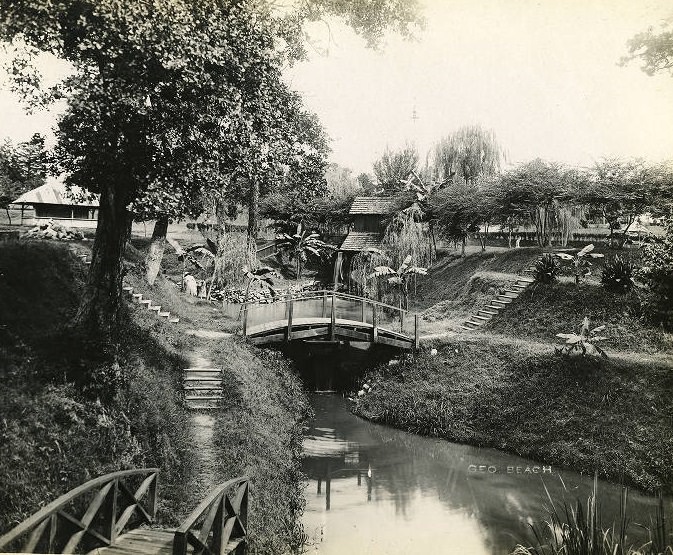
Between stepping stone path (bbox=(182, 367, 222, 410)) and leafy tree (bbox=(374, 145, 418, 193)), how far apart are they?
152 inches

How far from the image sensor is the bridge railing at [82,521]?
3.29m

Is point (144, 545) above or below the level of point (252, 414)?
below

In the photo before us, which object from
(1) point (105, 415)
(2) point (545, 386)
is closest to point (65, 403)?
(1) point (105, 415)

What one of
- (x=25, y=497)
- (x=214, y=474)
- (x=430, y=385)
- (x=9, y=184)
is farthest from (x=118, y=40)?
(x=430, y=385)

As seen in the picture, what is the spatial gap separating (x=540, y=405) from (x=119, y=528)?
677 cm

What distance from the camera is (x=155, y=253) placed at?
358 inches

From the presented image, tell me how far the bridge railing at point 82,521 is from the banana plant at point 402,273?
9233mm

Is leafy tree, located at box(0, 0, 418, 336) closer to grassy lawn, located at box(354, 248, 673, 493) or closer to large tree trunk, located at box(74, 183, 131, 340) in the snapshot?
large tree trunk, located at box(74, 183, 131, 340)

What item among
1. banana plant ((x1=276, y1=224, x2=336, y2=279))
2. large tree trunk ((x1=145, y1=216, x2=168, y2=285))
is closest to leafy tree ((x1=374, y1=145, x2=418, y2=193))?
banana plant ((x1=276, y1=224, x2=336, y2=279))

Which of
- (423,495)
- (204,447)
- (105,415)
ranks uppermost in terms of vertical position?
(105,415)

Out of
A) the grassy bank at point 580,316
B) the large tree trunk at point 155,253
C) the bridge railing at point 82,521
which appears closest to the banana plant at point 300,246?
the large tree trunk at point 155,253

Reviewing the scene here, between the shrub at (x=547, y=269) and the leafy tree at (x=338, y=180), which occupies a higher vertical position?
the leafy tree at (x=338, y=180)

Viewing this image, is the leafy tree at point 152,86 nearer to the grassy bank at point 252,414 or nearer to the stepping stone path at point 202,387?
the stepping stone path at point 202,387

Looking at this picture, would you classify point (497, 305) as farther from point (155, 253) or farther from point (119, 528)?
point (119, 528)
